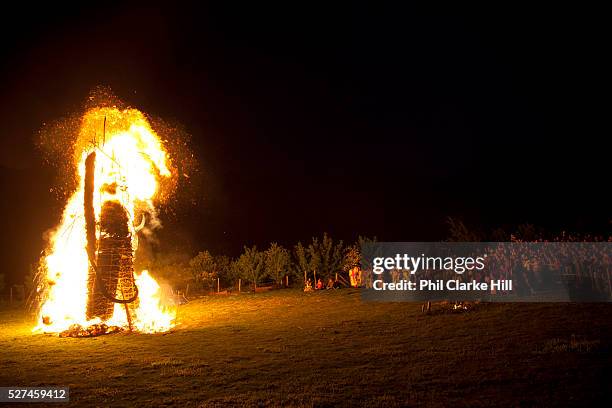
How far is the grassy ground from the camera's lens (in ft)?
27.7

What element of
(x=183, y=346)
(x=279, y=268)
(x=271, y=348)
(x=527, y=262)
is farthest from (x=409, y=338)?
(x=279, y=268)

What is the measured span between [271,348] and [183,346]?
2.56 m

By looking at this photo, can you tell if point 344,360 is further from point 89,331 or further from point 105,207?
point 105,207

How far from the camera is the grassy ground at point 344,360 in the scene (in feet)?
27.7

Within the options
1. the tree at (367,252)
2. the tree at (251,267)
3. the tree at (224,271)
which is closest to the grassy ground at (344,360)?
the tree at (367,252)

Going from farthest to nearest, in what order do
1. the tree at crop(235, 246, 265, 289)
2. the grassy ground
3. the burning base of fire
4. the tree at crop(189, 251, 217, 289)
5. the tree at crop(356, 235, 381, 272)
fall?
the tree at crop(189, 251, 217, 289)
the tree at crop(235, 246, 265, 289)
the tree at crop(356, 235, 381, 272)
the burning base of fire
the grassy ground

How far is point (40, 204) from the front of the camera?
71.1m

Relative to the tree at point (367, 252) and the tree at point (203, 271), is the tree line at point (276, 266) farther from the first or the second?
the tree at point (367, 252)

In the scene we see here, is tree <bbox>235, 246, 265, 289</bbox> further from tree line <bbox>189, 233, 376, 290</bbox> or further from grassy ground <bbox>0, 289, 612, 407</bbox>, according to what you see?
grassy ground <bbox>0, 289, 612, 407</bbox>

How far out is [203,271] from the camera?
3064 cm

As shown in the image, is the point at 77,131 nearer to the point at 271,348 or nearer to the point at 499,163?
the point at 271,348

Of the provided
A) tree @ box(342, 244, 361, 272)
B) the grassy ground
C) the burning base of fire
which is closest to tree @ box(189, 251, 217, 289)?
tree @ box(342, 244, 361, 272)

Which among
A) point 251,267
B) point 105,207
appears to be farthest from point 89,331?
point 251,267

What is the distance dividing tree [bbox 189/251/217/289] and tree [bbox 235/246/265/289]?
5.43ft
